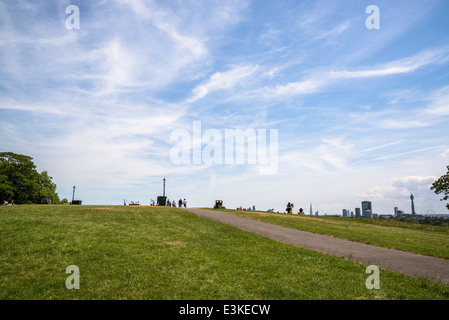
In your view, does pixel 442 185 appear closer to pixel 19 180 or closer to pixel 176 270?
pixel 176 270

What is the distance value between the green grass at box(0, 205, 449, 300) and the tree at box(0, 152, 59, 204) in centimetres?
5138

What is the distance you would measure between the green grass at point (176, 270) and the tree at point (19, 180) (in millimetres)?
51381

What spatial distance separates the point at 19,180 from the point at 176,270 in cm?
6410

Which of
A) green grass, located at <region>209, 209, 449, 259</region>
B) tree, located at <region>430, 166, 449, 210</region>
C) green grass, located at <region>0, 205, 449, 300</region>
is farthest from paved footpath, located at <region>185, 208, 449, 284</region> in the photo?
tree, located at <region>430, 166, 449, 210</region>

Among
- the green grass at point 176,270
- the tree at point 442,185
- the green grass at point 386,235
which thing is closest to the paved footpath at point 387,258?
the green grass at point 176,270

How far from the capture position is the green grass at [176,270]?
7309mm

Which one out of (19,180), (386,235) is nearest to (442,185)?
(386,235)

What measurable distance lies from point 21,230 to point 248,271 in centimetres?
1297

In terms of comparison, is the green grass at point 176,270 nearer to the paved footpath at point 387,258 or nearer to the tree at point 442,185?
the paved footpath at point 387,258

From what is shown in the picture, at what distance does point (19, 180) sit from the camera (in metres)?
57.2

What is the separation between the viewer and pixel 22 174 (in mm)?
58031

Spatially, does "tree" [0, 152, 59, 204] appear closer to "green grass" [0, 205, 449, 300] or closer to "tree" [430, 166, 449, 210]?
"green grass" [0, 205, 449, 300]
